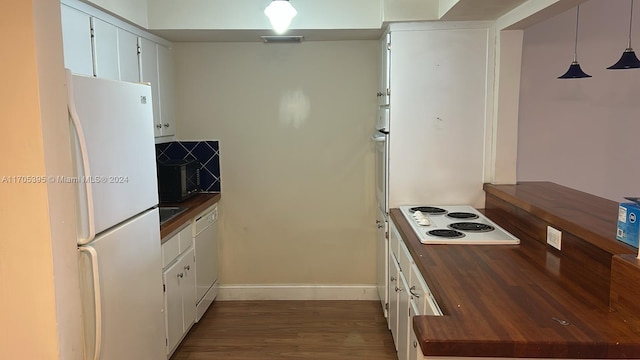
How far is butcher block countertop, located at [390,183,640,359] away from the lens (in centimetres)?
140

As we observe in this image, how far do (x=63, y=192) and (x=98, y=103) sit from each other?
403mm

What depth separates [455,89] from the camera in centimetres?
321

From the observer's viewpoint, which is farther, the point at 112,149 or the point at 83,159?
the point at 112,149

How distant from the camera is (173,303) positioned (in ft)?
9.74

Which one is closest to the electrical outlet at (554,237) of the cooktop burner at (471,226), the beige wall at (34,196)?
the cooktop burner at (471,226)

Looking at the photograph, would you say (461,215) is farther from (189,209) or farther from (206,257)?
(206,257)

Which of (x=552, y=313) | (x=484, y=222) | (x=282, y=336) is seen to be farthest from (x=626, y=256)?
(x=282, y=336)

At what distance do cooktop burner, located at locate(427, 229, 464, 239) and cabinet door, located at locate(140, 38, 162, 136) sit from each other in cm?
203

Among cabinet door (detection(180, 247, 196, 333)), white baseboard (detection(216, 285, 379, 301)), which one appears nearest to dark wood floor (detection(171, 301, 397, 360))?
white baseboard (detection(216, 285, 379, 301))

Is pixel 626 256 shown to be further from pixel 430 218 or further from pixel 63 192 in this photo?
pixel 63 192

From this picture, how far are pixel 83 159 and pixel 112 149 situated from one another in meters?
0.24

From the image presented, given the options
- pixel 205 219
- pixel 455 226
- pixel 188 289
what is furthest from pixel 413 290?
pixel 205 219

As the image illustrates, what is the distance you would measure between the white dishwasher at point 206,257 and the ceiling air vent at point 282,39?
1.35m

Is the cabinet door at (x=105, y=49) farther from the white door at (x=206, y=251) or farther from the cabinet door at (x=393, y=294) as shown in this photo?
the cabinet door at (x=393, y=294)
